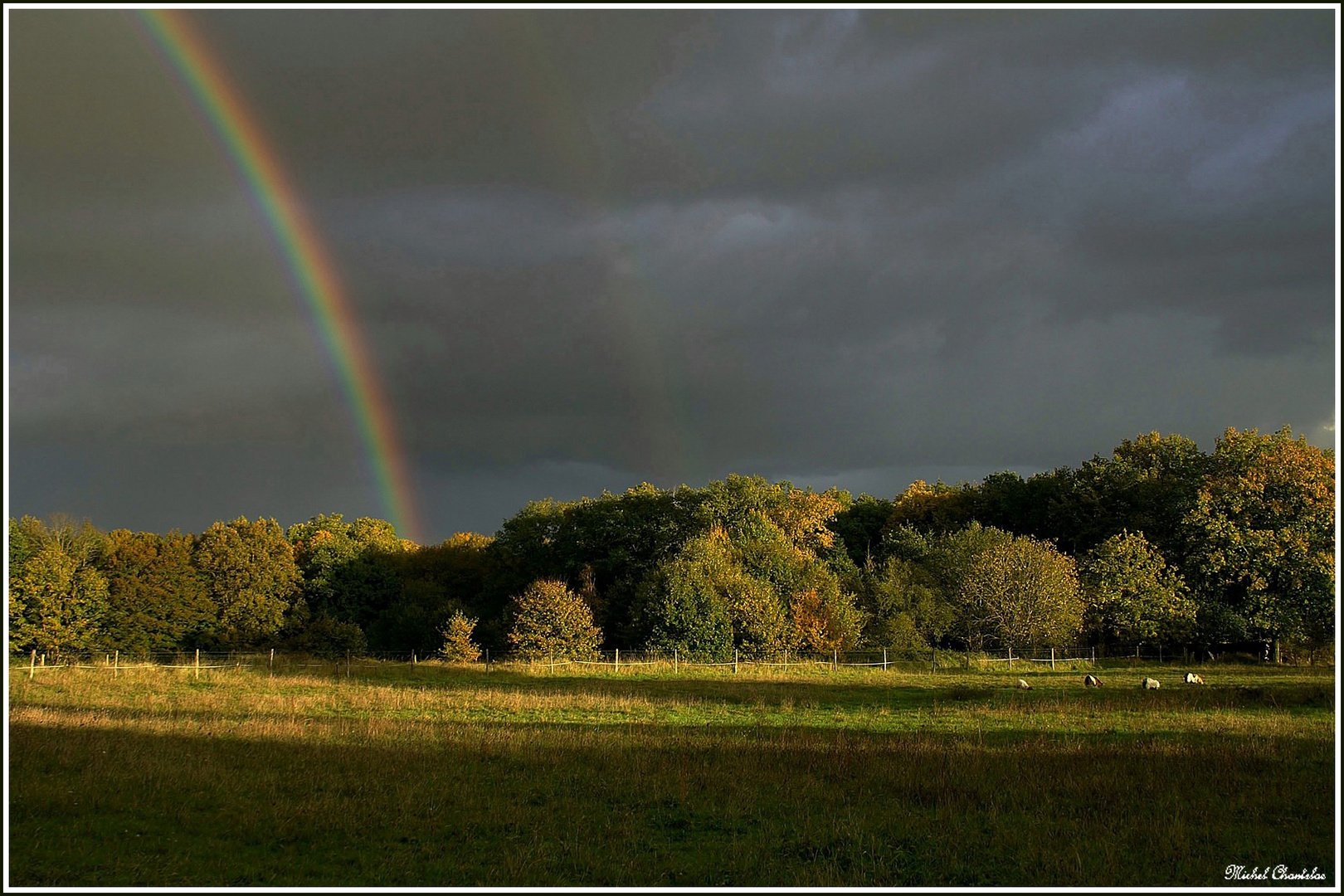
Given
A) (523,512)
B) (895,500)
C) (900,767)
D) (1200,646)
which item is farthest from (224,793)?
(895,500)

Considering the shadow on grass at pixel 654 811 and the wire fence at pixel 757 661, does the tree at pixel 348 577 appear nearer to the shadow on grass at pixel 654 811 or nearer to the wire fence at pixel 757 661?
the wire fence at pixel 757 661

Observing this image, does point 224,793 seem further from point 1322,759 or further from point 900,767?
point 1322,759

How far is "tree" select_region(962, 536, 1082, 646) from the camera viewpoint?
166 feet

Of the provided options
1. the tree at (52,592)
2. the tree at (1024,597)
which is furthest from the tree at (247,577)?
the tree at (1024,597)

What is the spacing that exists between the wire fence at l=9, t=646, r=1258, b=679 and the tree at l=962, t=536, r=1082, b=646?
50.6 inches

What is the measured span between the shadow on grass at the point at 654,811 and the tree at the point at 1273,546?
128ft

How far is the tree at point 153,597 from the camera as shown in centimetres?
6656

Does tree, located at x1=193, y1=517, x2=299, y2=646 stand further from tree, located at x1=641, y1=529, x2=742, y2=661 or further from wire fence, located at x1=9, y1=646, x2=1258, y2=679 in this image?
tree, located at x1=641, y1=529, x2=742, y2=661

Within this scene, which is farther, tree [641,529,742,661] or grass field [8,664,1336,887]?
tree [641,529,742,661]

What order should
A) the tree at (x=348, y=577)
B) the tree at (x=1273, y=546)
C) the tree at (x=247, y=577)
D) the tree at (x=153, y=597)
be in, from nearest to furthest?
the tree at (x=1273, y=546) → the tree at (x=153, y=597) → the tree at (x=247, y=577) → the tree at (x=348, y=577)

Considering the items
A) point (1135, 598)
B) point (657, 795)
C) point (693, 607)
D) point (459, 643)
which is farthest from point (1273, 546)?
point (657, 795)

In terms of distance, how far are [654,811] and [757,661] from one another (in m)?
38.0

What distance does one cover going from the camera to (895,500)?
93000mm

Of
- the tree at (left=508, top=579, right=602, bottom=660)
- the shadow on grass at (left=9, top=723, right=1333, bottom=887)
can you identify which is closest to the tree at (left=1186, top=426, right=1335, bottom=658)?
the tree at (left=508, top=579, right=602, bottom=660)
